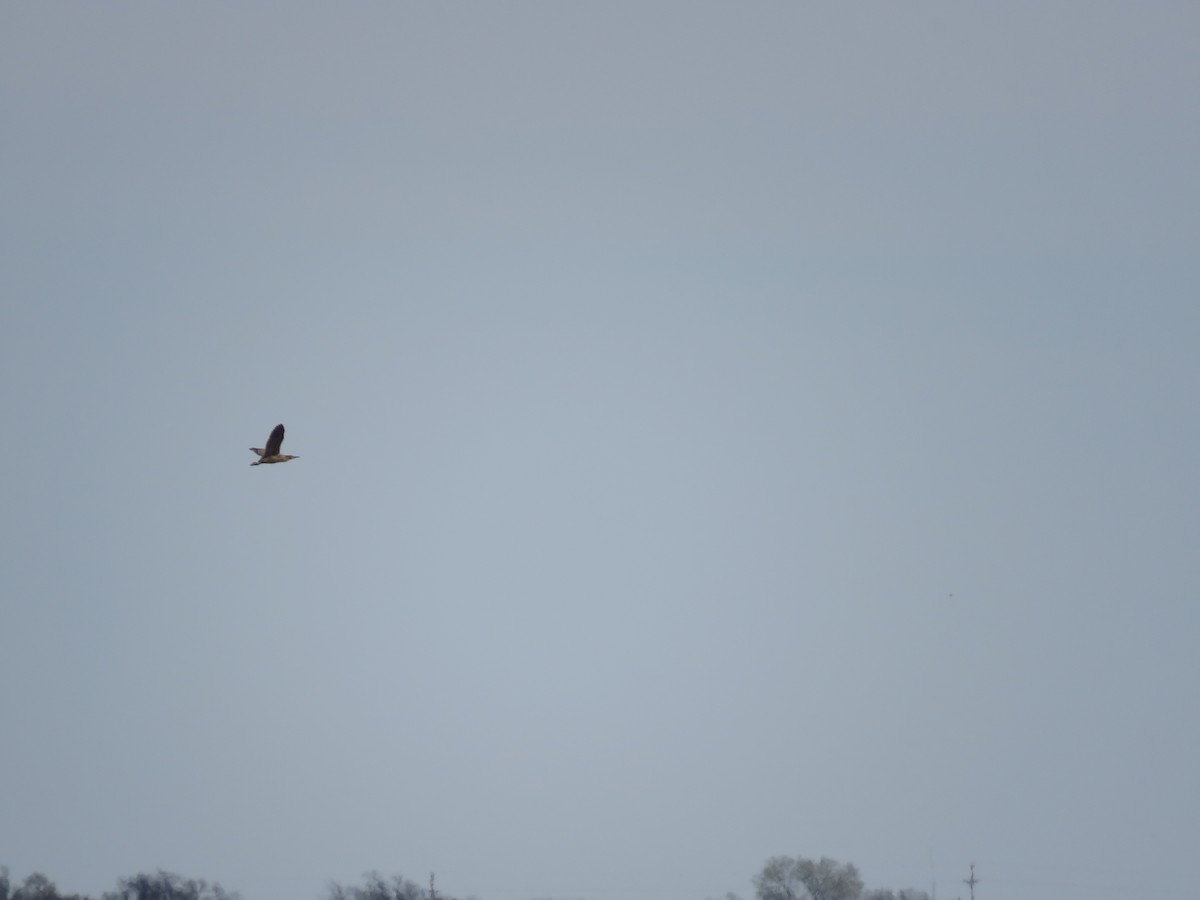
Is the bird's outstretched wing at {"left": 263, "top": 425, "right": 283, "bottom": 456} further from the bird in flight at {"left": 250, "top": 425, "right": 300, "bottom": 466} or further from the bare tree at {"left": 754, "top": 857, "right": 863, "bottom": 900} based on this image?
the bare tree at {"left": 754, "top": 857, "right": 863, "bottom": 900}

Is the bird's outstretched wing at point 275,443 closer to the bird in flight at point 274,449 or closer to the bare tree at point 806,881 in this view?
the bird in flight at point 274,449

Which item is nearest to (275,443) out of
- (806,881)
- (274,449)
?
(274,449)

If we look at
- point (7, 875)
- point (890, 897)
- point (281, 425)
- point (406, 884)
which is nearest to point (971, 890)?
point (890, 897)

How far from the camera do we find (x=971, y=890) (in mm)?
150750

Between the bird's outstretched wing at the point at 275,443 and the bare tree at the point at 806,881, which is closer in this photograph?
the bird's outstretched wing at the point at 275,443

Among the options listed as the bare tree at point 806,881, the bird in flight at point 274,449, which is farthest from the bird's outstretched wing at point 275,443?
the bare tree at point 806,881

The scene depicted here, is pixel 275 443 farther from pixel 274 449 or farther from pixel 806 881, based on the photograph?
pixel 806 881

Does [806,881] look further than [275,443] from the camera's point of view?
Yes

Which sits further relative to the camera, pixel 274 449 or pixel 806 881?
pixel 806 881

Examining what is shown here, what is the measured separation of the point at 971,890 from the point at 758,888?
20670 mm

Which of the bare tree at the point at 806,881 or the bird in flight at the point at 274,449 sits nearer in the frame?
the bird in flight at the point at 274,449

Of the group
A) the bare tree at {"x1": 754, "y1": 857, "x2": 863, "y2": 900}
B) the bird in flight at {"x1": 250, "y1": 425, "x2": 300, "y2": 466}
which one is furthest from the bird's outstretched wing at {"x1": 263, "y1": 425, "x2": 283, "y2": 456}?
the bare tree at {"x1": 754, "y1": 857, "x2": 863, "y2": 900}

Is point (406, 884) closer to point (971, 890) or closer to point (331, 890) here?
point (331, 890)

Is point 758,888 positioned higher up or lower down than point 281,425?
lower down
